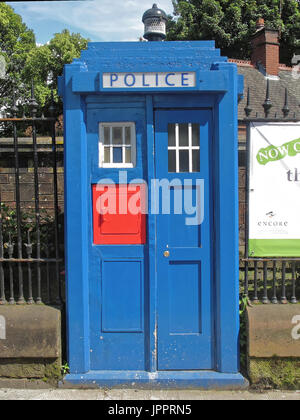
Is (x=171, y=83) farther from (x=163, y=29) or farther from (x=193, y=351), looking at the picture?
(x=193, y=351)

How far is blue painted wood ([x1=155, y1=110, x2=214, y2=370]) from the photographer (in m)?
3.66

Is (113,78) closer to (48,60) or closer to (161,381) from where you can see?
(161,381)

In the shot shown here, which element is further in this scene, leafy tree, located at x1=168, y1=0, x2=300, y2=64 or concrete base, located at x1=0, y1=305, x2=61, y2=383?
leafy tree, located at x1=168, y1=0, x2=300, y2=64

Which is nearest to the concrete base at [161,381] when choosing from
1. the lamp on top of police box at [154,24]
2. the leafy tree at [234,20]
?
the lamp on top of police box at [154,24]

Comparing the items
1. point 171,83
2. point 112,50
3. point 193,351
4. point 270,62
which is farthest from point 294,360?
point 270,62

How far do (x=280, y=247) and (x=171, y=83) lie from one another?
1.88 meters

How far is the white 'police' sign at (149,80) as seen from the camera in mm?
3465

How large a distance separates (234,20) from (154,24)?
2023cm

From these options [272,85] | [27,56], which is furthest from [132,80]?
[27,56]

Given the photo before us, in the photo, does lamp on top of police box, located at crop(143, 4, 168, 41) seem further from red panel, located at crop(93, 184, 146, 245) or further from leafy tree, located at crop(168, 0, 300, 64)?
leafy tree, located at crop(168, 0, 300, 64)

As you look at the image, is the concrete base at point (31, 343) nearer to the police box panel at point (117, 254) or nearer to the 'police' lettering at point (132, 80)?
the police box panel at point (117, 254)

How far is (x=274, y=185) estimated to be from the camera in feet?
12.4

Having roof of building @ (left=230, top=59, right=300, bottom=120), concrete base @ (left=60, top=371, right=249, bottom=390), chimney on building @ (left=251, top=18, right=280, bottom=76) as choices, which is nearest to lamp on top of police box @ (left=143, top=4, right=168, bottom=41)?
concrete base @ (left=60, top=371, right=249, bottom=390)

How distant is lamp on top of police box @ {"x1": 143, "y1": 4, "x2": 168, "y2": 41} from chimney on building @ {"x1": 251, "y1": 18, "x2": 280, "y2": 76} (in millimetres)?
17672
